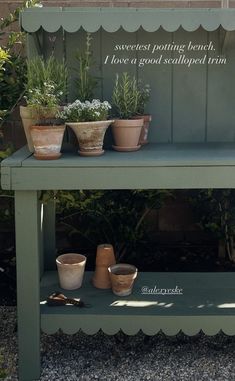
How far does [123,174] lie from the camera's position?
2.50 meters

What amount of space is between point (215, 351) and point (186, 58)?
4.99 feet

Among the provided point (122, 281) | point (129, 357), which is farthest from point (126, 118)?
point (129, 357)

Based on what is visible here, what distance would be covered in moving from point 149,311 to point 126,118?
923 millimetres

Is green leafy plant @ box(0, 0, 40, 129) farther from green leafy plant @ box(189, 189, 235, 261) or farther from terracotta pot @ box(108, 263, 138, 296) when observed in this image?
green leafy plant @ box(189, 189, 235, 261)

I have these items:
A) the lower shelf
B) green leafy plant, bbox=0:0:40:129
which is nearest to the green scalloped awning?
green leafy plant, bbox=0:0:40:129

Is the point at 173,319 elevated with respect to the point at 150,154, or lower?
lower

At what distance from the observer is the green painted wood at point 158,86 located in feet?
9.81

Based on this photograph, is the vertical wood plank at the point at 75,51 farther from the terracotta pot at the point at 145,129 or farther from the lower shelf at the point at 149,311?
the lower shelf at the point at 149,311

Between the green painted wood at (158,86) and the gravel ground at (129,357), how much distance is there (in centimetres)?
108

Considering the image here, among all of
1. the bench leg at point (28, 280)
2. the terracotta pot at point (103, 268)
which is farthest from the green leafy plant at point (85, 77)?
the terracotta pot at point (103, 268)

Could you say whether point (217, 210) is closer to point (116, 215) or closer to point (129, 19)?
point (116, 215)

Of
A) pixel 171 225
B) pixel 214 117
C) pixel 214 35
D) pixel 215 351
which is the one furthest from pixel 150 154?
pixel 171 225

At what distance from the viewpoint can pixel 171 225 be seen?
400cm

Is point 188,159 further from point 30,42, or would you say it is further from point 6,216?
point 6,216
